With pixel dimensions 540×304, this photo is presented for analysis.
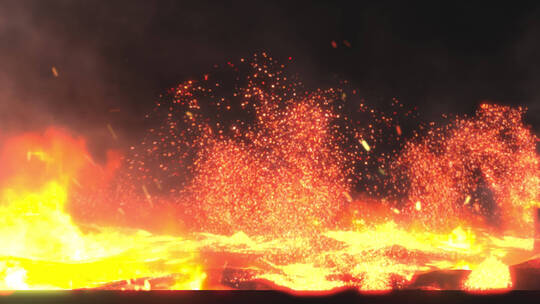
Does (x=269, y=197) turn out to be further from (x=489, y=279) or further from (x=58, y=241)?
(x=489, y=279)

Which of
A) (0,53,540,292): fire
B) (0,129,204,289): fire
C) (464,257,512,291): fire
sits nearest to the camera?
(464,257,512,291): fire

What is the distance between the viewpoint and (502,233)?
10.4m

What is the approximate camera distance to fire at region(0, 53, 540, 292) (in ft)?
21.2

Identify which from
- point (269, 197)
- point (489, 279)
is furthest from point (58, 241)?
point (489, 279)

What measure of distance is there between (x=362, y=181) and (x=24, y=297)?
10468 mm

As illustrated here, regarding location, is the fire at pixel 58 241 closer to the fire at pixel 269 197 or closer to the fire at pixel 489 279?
the fire at pixel 269 197

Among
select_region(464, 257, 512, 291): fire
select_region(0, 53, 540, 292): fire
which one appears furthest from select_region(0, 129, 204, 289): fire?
select_region(464, 257, 512, 291): fire

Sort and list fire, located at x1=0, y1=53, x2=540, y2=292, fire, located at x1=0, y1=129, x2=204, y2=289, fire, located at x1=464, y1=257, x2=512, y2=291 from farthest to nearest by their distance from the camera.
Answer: fire, located at x1=0, y1=53, x2=540, y2=292 → fire, located at x1=0, y1=129, x2=204, y2=289 → fire, located at x1=464, y1=257, x2=512, y2=291

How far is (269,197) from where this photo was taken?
12.2 meters

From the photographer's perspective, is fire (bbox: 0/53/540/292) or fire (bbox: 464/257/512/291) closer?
fire (bbox: 464/257/512/291)

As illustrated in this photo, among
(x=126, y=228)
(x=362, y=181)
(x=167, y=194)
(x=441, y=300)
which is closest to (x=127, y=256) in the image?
(x=126, y=228)

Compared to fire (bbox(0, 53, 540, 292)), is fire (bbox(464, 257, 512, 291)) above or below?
below

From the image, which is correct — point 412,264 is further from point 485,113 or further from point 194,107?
point 194,107

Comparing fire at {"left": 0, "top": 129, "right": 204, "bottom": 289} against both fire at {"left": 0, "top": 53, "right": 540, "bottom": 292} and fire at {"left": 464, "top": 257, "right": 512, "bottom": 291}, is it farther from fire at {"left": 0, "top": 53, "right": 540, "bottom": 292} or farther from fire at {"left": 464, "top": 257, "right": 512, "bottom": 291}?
fire at {"left": 464, "top": 257, "right": 512, "bottom": 291}
